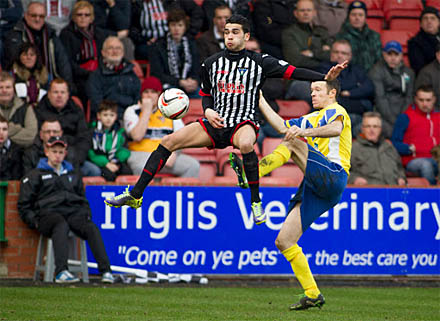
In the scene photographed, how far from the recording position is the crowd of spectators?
38.2 feet

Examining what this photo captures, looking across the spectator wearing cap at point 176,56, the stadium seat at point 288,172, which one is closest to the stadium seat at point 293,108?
the stadium seat at point 288,172

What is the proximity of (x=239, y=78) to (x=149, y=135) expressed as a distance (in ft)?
15.1

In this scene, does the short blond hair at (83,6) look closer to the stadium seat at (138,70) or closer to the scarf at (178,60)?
the stadium seat at (138,70)

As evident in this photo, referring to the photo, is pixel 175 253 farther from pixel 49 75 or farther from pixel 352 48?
pixel 352 48

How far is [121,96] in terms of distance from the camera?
12570 millimetres

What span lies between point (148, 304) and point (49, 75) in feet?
16.4

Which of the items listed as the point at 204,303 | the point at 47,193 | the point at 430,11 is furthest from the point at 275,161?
the point at 430,11

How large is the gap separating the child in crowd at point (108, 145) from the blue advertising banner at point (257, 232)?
498 mm

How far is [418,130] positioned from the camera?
1315 cm

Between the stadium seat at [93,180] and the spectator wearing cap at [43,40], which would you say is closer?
the stadium seat at [93,180]

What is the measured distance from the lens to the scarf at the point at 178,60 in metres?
13.1

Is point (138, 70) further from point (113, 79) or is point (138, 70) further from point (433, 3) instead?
point (433, 3)

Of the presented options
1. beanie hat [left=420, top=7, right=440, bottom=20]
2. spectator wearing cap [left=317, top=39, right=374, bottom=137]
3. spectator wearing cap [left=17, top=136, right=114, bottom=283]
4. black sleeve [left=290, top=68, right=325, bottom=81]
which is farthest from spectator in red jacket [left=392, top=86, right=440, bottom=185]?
black sleeve [left=290, top=68, right=325, bottom=81]

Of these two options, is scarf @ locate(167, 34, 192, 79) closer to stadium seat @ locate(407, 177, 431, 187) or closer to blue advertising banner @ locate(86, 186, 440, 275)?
blue advertising banner @ locate(86, 186, 440, 275)
